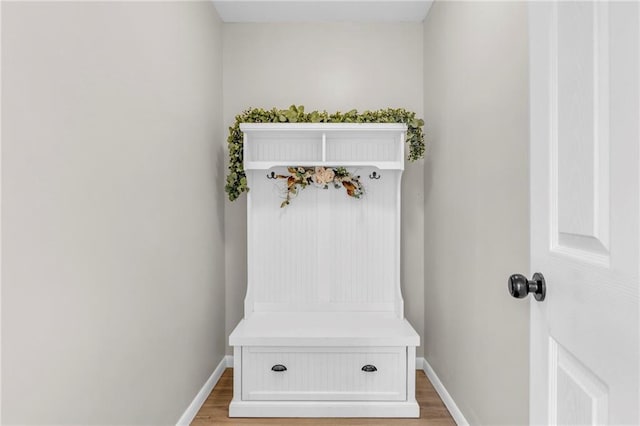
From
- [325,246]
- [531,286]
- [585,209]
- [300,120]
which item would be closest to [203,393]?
[325,246]

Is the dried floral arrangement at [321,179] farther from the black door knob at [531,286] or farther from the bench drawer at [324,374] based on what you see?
the black door knob at [531,286]

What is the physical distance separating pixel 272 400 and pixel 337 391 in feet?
1.20

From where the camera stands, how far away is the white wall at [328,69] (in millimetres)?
3303

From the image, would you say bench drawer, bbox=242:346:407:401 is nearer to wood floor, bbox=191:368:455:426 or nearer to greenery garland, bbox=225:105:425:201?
wood floor, bbox=191:368:455:426

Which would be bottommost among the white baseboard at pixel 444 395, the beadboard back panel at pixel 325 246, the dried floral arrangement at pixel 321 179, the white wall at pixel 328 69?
the white baseboard at pixel 444 395

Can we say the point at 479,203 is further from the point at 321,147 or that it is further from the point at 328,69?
the point at 328,69

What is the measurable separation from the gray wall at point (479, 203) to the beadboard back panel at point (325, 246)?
12.4 inches

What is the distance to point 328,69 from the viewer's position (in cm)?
330

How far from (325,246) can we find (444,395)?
45.9 inches

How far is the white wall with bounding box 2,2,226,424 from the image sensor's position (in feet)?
3.82

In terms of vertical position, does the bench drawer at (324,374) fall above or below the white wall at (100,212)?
below

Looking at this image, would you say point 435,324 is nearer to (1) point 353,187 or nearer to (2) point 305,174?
(1) point 353,187

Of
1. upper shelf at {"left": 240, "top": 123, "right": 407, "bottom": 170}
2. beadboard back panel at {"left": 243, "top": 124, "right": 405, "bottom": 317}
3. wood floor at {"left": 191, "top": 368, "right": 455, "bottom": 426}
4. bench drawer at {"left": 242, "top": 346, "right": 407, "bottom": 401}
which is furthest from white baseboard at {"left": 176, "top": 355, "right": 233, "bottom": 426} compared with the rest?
upper shelf at {"left": 240, "top": 123, "right": 407, "bottom": 170}

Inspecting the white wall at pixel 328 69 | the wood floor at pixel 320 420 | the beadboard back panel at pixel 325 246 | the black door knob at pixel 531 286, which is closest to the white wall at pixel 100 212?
the wood floor at pixel 320 420
